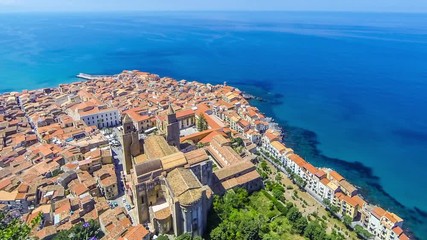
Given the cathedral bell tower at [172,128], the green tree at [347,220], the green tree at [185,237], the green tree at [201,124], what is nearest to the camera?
the green tree at [185,237]

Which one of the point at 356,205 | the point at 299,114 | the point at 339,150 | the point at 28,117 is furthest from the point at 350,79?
the point at 28,117

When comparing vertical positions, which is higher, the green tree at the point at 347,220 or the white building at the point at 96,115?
the white building at the point at 96,115

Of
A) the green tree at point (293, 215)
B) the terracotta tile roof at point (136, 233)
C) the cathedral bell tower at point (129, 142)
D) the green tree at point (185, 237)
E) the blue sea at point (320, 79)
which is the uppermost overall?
the cathedral bell tower at point (129, 142)

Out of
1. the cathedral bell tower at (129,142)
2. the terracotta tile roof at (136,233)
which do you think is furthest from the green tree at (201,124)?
the terracotta tile roof at (136,233)

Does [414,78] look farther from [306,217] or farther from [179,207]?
[179,207]

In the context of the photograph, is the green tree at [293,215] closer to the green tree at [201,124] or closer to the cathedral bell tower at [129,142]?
the cathedral bell tower at [129,142]

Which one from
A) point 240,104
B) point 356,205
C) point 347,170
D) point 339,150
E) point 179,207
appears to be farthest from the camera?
point 240,104

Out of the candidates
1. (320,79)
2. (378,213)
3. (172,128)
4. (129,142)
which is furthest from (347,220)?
(320,79)
